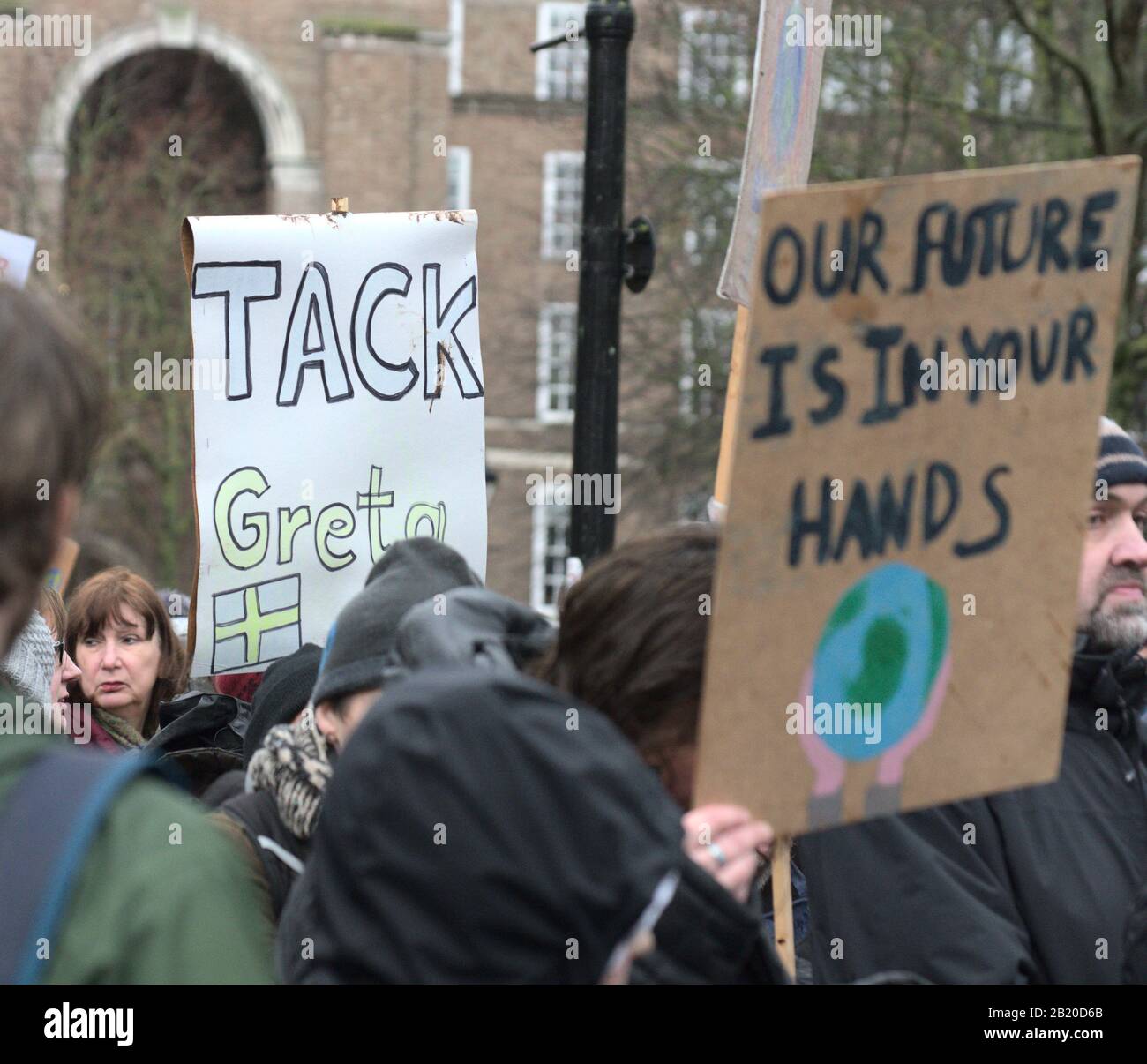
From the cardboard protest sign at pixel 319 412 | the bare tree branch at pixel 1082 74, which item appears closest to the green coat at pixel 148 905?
the cardboard protest sign at pixel 319 412

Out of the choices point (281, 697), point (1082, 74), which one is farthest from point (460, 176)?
point (281, 697)

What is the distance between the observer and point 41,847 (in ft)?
4.33

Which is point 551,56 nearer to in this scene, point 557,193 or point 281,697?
point 557,193

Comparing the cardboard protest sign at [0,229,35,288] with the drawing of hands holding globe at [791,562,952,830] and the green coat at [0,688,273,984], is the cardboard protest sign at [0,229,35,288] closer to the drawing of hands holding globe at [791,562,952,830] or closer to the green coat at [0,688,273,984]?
the drawing of hands holding globe at [791,562,952,830]

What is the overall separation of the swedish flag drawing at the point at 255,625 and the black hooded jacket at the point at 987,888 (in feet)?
5.52

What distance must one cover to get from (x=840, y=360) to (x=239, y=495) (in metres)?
2.39

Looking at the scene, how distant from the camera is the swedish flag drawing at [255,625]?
4.12 meters

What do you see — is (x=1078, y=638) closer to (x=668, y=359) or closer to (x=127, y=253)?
(x=668, y=359)

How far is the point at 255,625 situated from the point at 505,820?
2.72 meters

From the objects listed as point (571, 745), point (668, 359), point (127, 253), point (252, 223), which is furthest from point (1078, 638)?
point (127, 253)

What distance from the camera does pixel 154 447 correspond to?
2445 cm

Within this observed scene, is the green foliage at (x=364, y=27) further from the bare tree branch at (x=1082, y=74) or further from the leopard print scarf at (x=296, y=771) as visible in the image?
the leopard print scarf at (x=296, y=771)

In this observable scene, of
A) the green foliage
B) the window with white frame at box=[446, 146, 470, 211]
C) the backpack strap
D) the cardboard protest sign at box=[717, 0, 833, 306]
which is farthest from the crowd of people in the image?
the window with white frame at box=[446, 146, 470, 211]

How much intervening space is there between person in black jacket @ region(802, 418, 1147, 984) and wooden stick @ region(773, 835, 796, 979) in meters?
0.04
